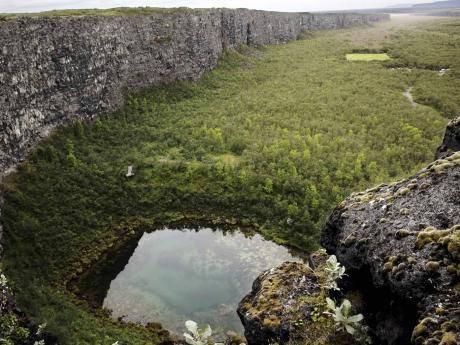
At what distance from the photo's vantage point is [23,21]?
1033 inches

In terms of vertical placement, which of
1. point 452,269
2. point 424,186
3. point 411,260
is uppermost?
point 424,186

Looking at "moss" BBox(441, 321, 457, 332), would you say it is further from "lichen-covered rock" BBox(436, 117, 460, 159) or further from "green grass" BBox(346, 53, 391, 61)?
"green grass" BBox(346, 53, 391, 61)

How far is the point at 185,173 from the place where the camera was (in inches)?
1142

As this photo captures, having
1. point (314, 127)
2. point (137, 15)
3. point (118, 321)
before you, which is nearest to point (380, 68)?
point (314, 127)

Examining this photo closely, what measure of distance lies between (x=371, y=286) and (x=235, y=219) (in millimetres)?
15806

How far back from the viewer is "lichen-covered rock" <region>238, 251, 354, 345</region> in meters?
10.7

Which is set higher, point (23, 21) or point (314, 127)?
point (23, 21)

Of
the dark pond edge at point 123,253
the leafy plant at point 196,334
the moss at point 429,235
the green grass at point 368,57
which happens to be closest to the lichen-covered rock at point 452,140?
the moss at point 429,235

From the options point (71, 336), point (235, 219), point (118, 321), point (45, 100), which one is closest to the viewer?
point (71, 336)

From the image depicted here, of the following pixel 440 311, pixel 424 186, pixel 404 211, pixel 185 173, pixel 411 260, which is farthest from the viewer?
pixel 185 173

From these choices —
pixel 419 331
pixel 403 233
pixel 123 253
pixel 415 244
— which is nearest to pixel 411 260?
pixel 415 244

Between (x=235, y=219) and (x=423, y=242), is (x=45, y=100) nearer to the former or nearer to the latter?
(x=235, y=219)

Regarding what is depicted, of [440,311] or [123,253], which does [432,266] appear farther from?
[123,253]

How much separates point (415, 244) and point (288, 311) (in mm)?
4261
